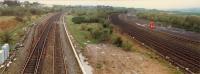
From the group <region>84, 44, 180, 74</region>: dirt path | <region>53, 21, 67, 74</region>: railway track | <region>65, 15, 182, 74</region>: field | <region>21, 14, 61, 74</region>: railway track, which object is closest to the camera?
<region>21, 14, 61, 74</region>: railway track

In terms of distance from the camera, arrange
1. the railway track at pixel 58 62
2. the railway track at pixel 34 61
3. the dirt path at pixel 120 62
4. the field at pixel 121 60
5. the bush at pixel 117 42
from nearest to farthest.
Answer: the railway track at pixel 34 61 < the railway track at pixel 58 62 < the dirt path at pixel 120 62 < the field at pixel 121 60 < the bush at pixel 117 42

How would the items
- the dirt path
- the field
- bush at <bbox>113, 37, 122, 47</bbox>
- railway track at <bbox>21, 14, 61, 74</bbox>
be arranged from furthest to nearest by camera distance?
bush at <bbox>113, 37, 122, 47</bbox> < the field < the dirt path < railway track at <bbox>21, 14, 61, 74</bbox>

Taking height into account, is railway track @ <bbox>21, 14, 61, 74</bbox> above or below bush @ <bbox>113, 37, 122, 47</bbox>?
above

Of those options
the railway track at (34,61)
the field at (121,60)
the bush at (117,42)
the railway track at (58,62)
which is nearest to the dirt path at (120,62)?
the field at (121,60)

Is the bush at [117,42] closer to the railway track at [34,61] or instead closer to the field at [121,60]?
the field at [121,60]

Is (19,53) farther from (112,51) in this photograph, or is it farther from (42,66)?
(112,51)

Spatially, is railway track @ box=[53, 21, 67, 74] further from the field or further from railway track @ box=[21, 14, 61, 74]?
the field

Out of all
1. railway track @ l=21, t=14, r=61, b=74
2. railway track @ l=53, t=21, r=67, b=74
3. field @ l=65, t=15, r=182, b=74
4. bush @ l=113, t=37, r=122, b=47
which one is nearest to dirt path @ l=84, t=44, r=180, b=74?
field @ l=65, t=15, r=182, b=74

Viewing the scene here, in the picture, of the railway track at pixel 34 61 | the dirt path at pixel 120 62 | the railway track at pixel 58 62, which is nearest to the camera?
the railway track at pixel 34 61

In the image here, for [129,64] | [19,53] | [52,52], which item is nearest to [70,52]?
[52,52]

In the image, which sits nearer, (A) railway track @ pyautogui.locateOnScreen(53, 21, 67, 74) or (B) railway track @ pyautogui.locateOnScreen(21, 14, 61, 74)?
(B) railway track @ pyautogui.locateOnScreen(21, 14, 61, 74)

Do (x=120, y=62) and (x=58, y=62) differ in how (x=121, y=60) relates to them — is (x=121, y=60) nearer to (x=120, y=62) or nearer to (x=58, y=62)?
(x=120, y=62)
